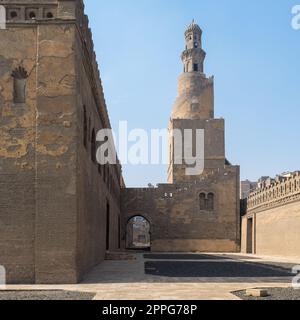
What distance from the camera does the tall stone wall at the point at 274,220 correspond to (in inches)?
952

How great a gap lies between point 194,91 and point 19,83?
31315 millimetres

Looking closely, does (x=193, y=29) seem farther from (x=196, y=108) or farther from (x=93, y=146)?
(x=93, y=146)

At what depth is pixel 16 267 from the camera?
34.8 ft

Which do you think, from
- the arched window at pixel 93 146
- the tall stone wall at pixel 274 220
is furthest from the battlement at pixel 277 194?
the arched window at pixel 93 146

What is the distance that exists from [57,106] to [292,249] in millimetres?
17030

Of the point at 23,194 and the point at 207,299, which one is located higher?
the point at 23,194

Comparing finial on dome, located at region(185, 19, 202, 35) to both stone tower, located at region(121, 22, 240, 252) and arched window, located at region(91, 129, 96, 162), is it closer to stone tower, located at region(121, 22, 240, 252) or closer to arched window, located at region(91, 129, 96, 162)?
stone tower, located at region(121, 22, 240, 252)

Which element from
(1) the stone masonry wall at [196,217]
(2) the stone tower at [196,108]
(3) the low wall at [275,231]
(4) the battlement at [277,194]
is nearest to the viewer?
(3) the low wall at [275,231]

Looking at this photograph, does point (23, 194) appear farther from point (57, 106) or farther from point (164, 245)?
point (164, 245)

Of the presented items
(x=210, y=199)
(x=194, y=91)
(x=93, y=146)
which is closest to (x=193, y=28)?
(x=194, y=91)

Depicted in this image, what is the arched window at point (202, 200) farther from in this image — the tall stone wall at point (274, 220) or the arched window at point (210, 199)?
the tall stone wall at point (274, 220)

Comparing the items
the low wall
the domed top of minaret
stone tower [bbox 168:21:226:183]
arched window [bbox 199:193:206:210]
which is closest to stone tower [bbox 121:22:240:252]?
arched window [bbox 199:193:206:210]
